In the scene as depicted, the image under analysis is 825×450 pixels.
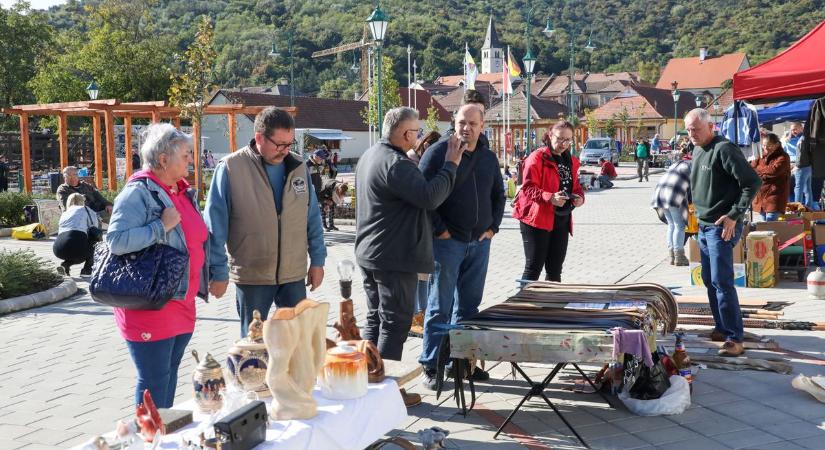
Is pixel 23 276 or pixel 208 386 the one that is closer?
pixel 208 386

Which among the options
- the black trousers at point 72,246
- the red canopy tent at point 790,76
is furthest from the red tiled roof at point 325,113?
the red canopy tent at point 790,76

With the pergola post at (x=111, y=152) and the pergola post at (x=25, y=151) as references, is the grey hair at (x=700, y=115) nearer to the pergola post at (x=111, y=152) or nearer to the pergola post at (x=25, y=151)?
the pergola post at (x=111, y=152)

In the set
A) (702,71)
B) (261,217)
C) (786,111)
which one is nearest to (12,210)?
(261,217)

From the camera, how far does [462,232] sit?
555cm

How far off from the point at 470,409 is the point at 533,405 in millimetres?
459

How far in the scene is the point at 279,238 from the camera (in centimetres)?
469

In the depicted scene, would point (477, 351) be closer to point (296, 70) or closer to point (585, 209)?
point (585, 209)

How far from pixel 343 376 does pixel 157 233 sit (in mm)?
1036

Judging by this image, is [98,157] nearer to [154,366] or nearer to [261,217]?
[261,217]

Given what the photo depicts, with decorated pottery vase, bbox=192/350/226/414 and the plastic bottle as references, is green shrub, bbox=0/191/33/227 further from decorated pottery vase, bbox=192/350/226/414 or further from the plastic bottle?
decorated pottery vase, bbox=192/350/226/414

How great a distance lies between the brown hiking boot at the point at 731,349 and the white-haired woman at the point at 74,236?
7868 millimetres

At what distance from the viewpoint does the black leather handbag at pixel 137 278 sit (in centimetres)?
358

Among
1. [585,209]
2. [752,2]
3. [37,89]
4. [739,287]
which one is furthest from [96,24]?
[752,2]

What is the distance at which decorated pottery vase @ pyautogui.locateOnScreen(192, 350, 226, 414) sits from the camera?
10.4ft
